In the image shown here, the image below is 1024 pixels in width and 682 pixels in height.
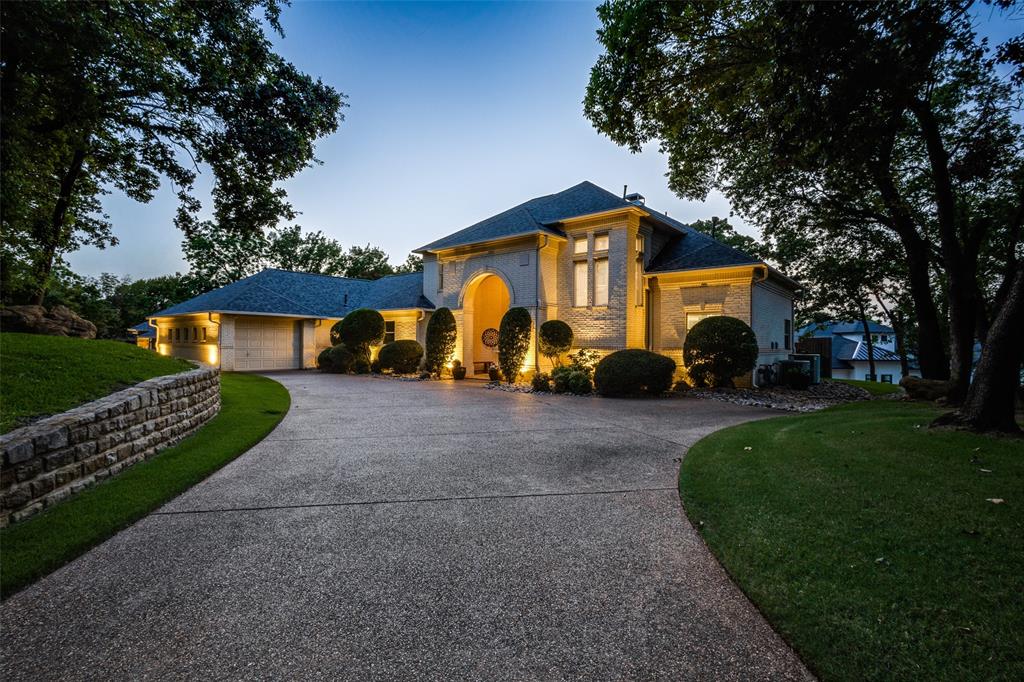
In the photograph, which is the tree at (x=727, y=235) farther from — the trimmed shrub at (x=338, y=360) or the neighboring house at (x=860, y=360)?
the trimmed shrub at (x=338, y=360)

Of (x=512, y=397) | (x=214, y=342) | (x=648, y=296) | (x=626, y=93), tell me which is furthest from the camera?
(x=214, y=342)

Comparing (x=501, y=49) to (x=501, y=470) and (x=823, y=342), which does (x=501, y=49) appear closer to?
(x=501, y=470)

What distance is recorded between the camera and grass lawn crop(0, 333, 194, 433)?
4348 millimetres

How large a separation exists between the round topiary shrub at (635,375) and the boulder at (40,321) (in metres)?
13.3

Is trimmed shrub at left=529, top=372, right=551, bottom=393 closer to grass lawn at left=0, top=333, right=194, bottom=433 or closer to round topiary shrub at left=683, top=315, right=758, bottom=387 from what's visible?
round topiary shrub at left=683, top=315, right=758, bottom=387

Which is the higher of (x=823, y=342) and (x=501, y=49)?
(x=501, y=49)

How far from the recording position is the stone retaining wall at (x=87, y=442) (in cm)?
344

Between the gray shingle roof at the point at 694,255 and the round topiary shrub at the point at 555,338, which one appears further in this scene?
the round topiary shrub at the point at 555,338

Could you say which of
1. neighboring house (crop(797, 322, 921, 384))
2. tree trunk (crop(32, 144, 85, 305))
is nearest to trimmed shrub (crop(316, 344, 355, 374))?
tree trunk (crop(32, 144, 85, 305))

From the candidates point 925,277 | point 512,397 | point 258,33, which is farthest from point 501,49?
point 925,277

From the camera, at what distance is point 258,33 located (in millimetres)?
8188

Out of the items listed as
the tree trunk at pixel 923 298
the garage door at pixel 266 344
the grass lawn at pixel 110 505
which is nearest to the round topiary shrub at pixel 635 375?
the tree trunk at pixel 923 298

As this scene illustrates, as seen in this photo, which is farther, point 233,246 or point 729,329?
point 233,246

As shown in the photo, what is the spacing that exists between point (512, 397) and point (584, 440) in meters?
5.53
